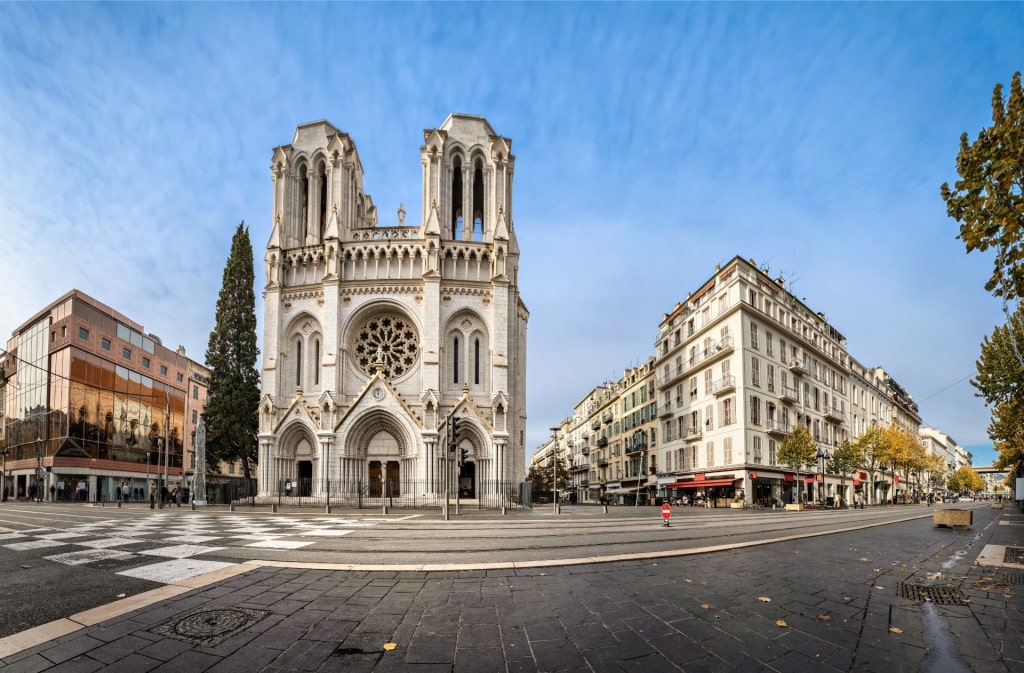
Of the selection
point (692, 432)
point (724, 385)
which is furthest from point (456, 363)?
point (692, 432)

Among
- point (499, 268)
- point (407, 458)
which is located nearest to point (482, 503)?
point (407, 458)

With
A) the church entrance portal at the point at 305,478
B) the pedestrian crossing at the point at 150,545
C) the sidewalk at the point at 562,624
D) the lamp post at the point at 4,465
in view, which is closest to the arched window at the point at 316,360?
the church entrance portal at the point at 305,478

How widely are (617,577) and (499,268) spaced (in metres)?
31.3

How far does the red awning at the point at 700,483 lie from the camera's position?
39.3m

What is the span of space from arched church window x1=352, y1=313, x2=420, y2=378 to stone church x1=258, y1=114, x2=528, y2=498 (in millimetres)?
97

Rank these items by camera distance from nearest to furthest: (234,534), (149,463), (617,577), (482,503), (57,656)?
(57,656), (617,577), (234,534), (482,503), (149,463)

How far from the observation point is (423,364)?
35594mm

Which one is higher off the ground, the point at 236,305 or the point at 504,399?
the point at 236,305

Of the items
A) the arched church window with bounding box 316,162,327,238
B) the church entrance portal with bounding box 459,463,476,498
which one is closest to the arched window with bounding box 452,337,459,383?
the church entrance portal with bounding box 459,463,476,498

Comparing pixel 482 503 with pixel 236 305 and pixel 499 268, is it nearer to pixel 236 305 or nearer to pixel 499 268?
pixel 499 268

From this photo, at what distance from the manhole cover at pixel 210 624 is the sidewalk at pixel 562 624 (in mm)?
18

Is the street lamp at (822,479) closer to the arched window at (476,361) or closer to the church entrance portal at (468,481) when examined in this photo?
the church entrance portal at (468,481)

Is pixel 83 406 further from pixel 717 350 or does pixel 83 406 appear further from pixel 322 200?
pixel 717 350

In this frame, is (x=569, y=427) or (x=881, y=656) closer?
(x=881, y=656)
